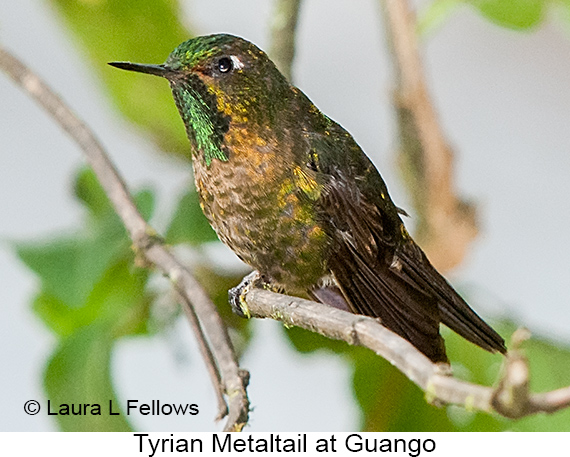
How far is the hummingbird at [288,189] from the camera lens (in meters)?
0.98

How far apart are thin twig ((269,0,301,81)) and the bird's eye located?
0.21 meters

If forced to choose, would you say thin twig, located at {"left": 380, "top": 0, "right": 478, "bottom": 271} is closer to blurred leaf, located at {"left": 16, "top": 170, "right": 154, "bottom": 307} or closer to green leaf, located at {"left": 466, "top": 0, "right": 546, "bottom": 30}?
green leaf, located at {"left": 466, "top": 0, "right": 546, "bottom": 30}

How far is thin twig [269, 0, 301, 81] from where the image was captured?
3.90ft

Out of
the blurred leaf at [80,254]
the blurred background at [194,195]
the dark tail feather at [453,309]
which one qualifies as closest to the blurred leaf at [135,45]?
the blurred background at [194,195]

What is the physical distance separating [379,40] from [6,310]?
0.88m

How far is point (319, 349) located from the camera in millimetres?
1262

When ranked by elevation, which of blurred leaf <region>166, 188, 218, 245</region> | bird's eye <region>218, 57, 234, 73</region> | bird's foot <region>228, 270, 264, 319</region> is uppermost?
bird's eye <region>218, 57, 234, 73</region>

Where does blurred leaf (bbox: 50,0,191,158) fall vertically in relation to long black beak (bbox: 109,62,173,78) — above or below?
above

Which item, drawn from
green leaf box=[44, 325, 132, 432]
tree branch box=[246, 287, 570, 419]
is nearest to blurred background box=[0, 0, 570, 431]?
green leaf box=[44, 325, 132, 432]

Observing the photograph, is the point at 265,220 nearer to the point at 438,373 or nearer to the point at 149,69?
the point at 149,69

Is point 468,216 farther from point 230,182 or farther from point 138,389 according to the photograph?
point 138,389

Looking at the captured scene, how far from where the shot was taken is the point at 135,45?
3.98 feet

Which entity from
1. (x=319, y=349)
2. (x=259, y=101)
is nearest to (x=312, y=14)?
(x=259, y=101)
